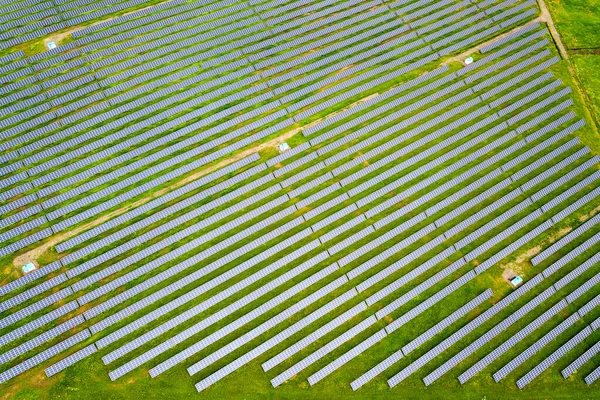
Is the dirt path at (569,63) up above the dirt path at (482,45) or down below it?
below

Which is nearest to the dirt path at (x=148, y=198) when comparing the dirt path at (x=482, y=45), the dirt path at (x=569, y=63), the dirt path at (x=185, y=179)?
the dirt path at (x=185, y=179)

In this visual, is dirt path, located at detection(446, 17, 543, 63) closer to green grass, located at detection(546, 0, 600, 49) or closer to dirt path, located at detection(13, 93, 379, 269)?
green grass, located at detection(546, 0, 600, 49)

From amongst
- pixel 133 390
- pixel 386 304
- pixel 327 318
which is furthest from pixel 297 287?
pixel 133 390

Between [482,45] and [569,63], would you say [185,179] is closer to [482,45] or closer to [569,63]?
[482,45]

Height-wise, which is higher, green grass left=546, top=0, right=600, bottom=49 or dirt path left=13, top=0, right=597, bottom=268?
dirt path left=13, top=0, right=597, bottom=268

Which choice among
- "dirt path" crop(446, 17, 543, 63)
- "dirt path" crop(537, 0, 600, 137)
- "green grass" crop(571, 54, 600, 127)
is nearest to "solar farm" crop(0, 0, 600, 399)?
"dirt path" crop(446, 17, 543, 63)

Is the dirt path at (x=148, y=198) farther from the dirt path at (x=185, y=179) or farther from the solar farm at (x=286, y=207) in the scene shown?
the solar farm at (x=286, y=207)

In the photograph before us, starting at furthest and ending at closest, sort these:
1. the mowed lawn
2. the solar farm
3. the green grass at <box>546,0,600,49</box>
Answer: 1. the green grass at <box>546,0,600,49</box>
2. the mowed lawn
3. the solar farm

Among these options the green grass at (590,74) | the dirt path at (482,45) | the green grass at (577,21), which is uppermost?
the dirt path at (482,45)
